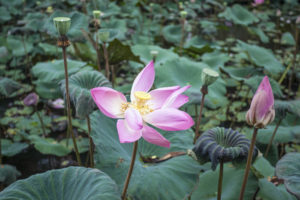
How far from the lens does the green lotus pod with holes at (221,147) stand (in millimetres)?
626

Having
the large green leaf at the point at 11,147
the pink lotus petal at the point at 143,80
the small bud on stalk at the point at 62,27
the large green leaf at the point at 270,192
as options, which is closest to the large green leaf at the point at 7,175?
the large green leaf at the point at 11,147

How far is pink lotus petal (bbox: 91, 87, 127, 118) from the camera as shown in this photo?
476mm

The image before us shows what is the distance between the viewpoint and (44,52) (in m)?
2.24

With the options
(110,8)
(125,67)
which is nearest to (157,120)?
(125,67)

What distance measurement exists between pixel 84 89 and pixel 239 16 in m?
2.46

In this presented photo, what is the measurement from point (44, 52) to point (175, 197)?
1967mm

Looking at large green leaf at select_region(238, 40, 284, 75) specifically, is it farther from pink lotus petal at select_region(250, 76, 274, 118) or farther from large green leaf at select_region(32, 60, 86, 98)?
pink lotus petal at select_region(250, 76, 274, 118)

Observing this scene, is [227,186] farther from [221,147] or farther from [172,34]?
[172,34]

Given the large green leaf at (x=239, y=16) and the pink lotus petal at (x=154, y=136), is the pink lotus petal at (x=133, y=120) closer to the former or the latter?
the pink lotus petal at (x=154, y=136)

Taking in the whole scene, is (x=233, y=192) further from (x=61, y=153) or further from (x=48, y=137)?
(x=48, y=137)

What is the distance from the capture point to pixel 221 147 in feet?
2.10

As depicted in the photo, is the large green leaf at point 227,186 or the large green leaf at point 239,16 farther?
the large green leaf at point 239,16

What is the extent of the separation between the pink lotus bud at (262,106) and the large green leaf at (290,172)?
0.75 feet

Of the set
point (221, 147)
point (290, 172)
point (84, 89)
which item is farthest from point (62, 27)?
point (290, 172)
